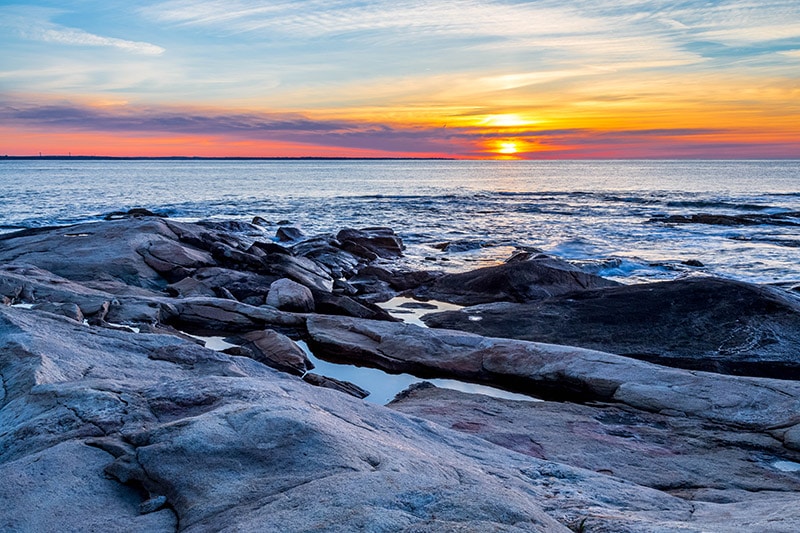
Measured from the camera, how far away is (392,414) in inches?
229

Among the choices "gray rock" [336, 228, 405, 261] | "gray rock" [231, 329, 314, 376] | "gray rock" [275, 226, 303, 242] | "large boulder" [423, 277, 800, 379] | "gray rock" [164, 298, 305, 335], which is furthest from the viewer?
"gray rock" [275, 226, 303, 242]

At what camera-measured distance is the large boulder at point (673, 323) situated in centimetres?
1020

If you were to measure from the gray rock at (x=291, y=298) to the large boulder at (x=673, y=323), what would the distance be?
8.18ft

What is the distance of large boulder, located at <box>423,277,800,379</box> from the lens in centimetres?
1020

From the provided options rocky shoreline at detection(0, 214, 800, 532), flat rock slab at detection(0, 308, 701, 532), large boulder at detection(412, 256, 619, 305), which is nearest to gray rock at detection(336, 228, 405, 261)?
large boulder at detection(412, 256, 619, 305)

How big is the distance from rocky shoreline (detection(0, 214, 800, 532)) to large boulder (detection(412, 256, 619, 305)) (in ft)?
0.58

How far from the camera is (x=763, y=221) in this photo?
3662 centimetres

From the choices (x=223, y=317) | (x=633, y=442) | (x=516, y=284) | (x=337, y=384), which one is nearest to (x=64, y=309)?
(x=223, y=317)

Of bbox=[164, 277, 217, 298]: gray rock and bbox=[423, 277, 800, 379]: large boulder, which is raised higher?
bbox=[164, 277, 217, 298]: gray rock

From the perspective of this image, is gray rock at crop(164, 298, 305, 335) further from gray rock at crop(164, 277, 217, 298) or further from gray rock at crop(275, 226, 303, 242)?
gray rock at crop(275, 226, 303, 242)

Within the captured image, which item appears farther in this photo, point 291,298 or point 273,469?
point 291,298

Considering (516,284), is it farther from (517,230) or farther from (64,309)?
(517,230)

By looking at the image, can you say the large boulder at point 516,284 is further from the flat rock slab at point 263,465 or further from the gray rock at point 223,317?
the flat rock slab at point 263,465

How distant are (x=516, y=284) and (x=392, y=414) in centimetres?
1032
